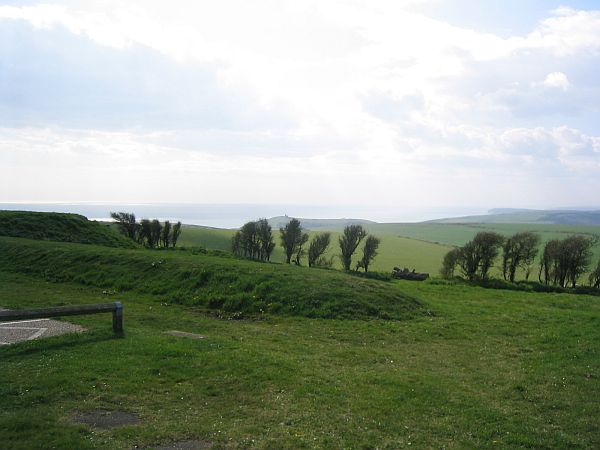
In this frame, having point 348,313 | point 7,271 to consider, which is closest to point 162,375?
point 348,313

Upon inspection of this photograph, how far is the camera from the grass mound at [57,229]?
44.1 m

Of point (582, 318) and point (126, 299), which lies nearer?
point (582, 318)

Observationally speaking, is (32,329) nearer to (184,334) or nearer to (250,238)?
(184,334)

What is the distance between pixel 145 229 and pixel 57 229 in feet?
57.5

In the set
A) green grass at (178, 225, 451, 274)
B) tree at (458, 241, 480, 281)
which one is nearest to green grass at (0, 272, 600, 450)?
tree at (458, 241, 480, 281)

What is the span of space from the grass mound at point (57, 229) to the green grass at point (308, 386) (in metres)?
30.6

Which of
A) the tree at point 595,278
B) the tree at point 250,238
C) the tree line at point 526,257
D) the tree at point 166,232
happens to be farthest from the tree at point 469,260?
the tree at point 166,232

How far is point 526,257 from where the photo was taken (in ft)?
167

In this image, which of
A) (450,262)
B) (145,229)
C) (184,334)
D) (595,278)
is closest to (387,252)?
(450,262)

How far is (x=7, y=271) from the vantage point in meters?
29.3

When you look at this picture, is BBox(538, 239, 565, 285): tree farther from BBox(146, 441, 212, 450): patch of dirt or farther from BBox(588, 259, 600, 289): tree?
BBox(146, 441, 212, 450): patch of dirt

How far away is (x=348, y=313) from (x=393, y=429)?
12306 millimetres

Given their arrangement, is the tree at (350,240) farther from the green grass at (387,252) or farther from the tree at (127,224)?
the tree at (127,224)

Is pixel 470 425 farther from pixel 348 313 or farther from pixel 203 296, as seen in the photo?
pixel 203 296
